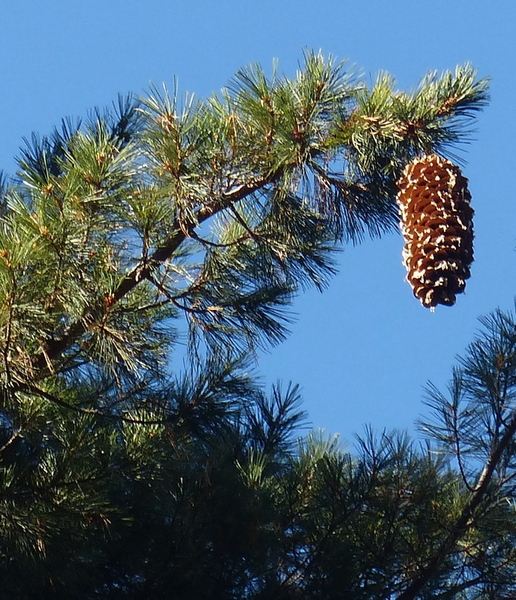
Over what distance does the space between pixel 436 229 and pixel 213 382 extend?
1.07 meters

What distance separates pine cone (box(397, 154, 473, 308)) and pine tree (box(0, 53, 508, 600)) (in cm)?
15

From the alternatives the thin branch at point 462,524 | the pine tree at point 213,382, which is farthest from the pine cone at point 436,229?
the thin branch at point 462,524

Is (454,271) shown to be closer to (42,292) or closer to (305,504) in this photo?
(42,292)

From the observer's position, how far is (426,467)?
11.6 feet

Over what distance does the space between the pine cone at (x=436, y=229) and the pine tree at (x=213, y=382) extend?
15cm

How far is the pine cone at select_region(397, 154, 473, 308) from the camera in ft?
7.59

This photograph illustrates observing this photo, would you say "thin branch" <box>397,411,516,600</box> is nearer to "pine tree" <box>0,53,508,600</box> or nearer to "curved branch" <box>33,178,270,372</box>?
"pine tree" <box>0,53,508,600</box>

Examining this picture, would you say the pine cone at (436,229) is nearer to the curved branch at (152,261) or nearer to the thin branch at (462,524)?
the curved branch at (152,261)

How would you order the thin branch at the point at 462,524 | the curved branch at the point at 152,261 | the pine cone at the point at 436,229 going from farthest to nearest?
the thin branch at the point at 462,524 → the curved branch at the point at 152,261 → the pine cone at the point at 436,229

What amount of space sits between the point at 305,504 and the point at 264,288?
827 mm

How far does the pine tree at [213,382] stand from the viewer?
2580 mm

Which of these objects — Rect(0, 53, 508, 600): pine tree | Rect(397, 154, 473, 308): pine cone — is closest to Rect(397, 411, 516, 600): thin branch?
Rect(0, 53, 508, 600): pine tree

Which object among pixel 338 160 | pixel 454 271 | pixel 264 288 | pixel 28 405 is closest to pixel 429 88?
pixel 338 160

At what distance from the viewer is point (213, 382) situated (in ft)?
10.5
